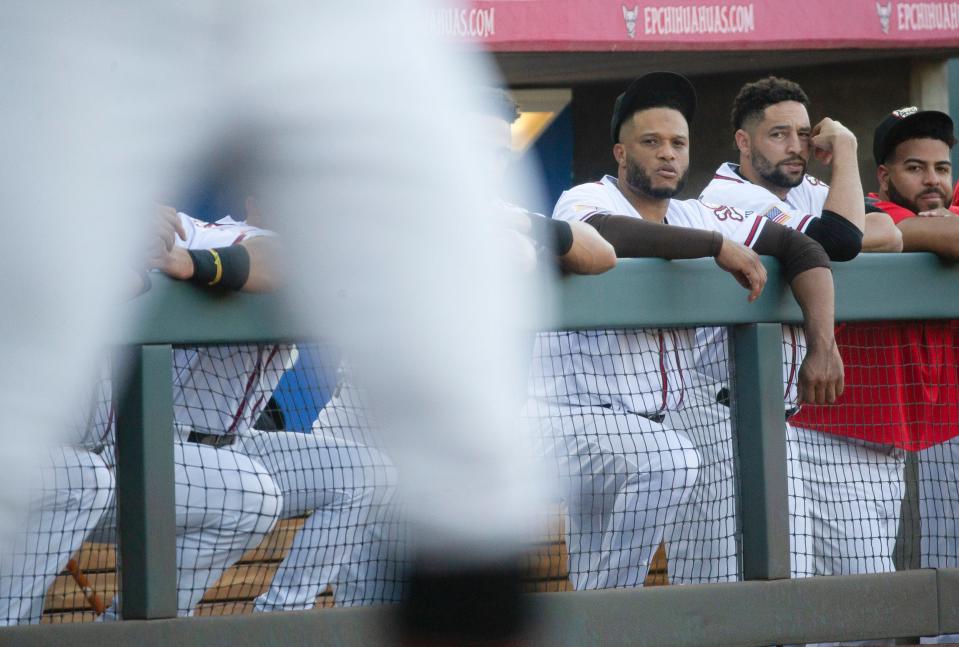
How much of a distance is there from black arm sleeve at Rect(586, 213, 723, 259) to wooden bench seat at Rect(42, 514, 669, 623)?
705 mm

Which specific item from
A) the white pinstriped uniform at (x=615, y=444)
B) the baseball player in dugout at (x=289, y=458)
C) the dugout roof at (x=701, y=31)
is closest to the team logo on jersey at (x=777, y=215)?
the white pinstriped uniform at (x=615, y=444)

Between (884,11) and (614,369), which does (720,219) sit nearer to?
(614,369)

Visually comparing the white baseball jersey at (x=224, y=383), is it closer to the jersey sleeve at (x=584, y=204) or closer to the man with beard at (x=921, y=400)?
the jersey sleeve at (x=584, y=204)

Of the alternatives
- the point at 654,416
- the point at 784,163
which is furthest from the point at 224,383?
the point at 784,163

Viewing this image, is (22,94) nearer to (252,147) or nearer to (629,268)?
(252,147)

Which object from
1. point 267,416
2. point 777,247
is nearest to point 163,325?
point 267,416

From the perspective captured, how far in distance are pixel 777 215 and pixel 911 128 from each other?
80cm

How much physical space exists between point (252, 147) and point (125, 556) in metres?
1.52

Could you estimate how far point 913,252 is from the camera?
3639 millimetres

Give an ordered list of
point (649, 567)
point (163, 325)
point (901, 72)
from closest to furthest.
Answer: point (163, 325)
point (649, 567)
point (901, 72)

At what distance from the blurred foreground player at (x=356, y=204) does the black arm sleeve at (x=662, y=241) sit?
1700mm

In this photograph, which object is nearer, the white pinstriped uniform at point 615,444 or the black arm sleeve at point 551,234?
the black arm sleeve at point 551,234

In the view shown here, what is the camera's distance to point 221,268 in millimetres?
2812

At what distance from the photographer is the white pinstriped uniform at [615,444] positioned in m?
3.22
